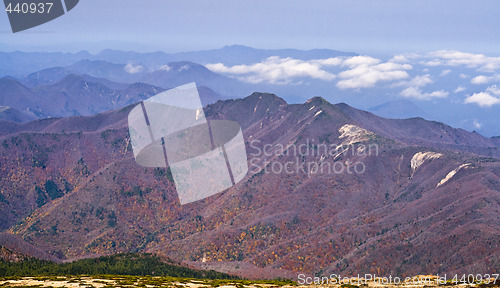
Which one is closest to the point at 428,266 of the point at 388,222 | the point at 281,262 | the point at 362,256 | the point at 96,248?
the point at 362,256

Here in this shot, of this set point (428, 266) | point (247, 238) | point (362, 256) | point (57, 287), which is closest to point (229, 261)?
point (247, 238)

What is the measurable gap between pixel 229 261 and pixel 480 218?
9057 centimetres

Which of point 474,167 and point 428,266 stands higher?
point 474,167

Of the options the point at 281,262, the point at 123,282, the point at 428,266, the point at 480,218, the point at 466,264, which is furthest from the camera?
the point at 281,262

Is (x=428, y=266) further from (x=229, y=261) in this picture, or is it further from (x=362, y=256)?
(x=229, y=261)

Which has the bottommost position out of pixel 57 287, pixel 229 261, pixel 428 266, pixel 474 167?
pixel 229 261

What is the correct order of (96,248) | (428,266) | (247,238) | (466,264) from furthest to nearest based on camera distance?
(96,248), (247,238), (428,266), (466,264)

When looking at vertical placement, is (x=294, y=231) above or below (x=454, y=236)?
below

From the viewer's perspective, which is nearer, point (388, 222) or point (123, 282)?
point (123, 282)

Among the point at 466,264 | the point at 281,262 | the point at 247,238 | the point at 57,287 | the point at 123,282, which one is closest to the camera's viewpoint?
the point at 57,287

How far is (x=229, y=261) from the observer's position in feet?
554

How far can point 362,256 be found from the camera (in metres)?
142

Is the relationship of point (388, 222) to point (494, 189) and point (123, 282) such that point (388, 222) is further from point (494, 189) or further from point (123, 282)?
point (123, 282)

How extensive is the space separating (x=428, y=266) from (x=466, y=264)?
11.5 m
